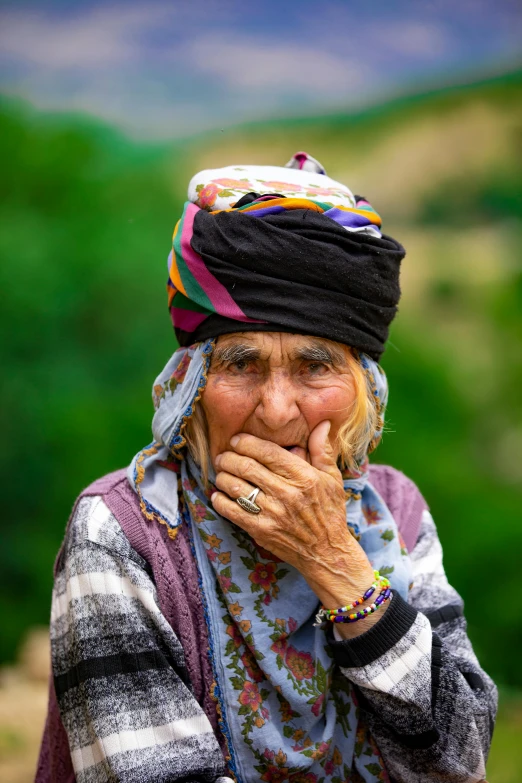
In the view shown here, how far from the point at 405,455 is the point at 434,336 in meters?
0.76

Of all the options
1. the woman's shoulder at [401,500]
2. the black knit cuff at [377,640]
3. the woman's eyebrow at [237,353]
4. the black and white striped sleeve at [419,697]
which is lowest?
the black and white striped sleeve at [419,697]

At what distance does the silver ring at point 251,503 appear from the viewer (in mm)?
2152

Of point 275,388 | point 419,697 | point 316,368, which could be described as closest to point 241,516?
point 275,388

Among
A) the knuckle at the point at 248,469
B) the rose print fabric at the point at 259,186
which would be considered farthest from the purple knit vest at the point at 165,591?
the rose print fabric at the point at 259,186

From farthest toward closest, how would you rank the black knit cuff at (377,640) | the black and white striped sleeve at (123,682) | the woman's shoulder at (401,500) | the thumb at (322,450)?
the woman's shoulder at (401,500) < the thumb at (322,450) < the black knit cuff at (377,640) < the black and white striped sleeve at (123,682)

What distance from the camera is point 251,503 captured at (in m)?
2.15

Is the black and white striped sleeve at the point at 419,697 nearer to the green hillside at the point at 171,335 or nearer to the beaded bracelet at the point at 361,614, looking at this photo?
the beaded bracelet at the point at 361,614

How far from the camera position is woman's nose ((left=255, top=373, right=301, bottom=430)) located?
7.08 feet

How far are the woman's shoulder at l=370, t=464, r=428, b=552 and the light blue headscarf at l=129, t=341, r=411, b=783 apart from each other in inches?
8.5

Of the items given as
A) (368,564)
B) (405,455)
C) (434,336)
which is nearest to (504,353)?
(434,336)

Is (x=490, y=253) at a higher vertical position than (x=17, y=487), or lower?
higher

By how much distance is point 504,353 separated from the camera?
479cm

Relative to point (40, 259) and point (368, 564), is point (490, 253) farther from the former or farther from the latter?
point (368, 564)

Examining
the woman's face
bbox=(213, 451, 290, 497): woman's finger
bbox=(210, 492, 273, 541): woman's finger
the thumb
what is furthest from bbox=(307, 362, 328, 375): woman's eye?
bbox=(210, 492, 273, 541): woman's finger
